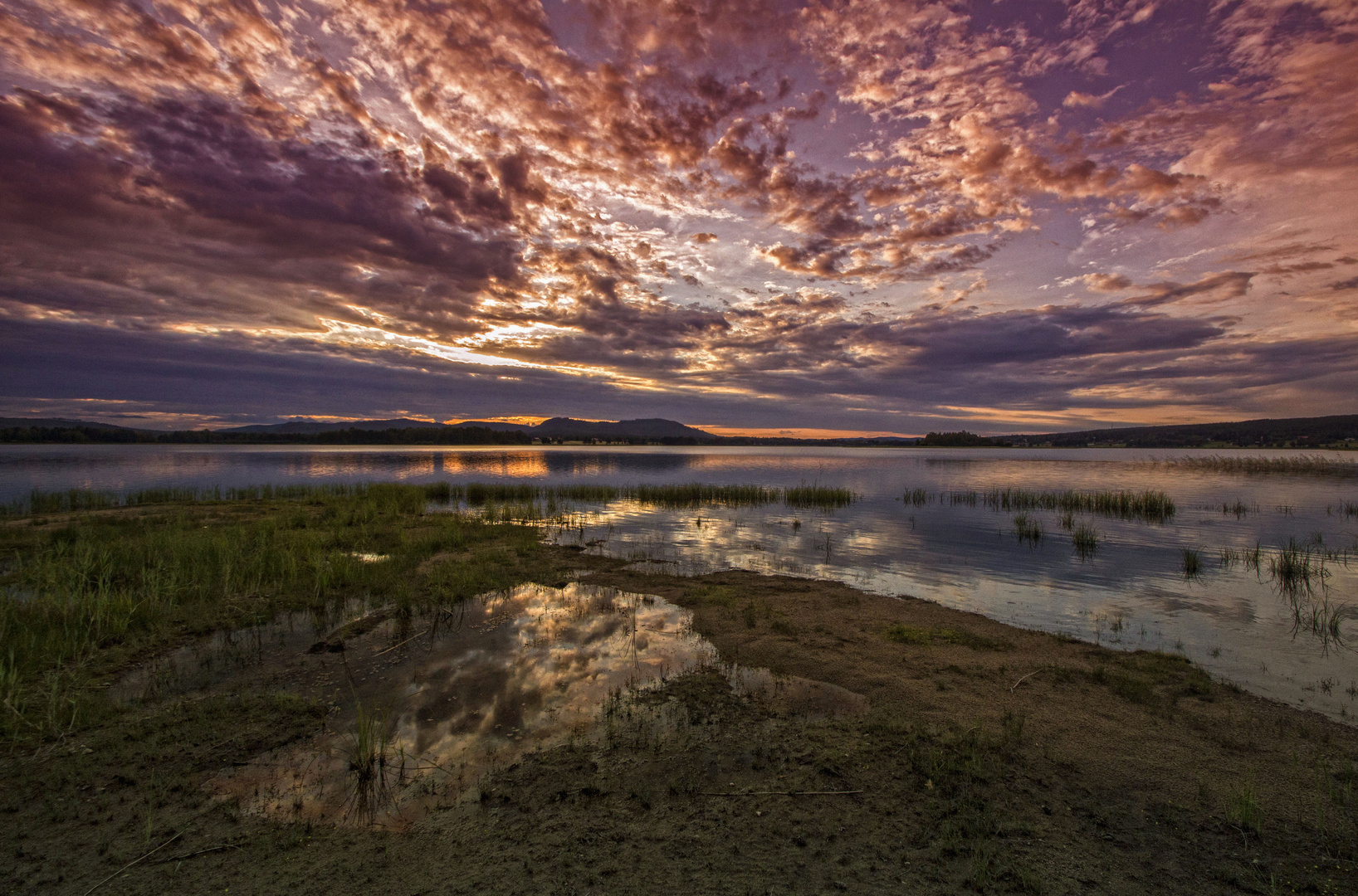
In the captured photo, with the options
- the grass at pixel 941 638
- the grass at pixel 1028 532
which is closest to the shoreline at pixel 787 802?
the grass at pixel 941 638

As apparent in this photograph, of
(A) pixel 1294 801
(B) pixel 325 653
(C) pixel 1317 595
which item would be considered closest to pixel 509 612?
(B) pixel 325 653

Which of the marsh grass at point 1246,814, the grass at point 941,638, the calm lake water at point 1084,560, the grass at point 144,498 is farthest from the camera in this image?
the grass at point 144,498

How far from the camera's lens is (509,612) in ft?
36.8

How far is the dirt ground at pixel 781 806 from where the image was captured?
3.99 metres

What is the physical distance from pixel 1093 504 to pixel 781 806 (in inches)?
1483

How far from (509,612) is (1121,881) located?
996 cm

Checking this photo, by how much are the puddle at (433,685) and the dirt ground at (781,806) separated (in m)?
0.31

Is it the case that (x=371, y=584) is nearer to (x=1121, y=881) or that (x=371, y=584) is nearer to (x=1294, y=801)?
(x=1121, y=881)

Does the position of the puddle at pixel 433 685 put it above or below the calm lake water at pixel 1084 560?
above

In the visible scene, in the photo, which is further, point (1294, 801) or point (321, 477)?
point (321, 477)

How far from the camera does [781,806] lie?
4.90 metres

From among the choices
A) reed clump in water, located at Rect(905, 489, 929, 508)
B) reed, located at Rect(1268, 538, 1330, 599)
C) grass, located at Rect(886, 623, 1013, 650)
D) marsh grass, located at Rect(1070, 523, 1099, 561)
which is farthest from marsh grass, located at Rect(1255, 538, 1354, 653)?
reed clump in water, located at Rect(905, 489, 929, 508)

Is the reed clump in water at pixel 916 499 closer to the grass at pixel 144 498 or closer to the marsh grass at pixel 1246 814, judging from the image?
the marsh grass at pixel 1246 814

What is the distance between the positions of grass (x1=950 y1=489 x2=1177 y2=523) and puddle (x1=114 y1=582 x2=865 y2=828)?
3063cm
